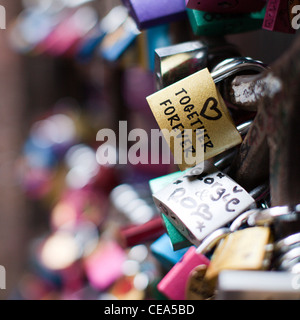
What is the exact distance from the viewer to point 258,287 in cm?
24

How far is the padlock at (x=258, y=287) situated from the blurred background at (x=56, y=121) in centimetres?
30

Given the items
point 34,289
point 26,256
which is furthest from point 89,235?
point 26,256

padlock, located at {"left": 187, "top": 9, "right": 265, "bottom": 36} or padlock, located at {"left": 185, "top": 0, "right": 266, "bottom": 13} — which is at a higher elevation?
padlock, located at {"left": 185, "top": 0, "right": 266, "bottom": 13}

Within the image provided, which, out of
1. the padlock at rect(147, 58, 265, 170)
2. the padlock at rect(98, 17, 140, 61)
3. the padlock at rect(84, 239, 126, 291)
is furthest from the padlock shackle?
the padlock at rect(84, 239, 126, 291)

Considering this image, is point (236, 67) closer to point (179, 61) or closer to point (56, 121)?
point (179, 61)

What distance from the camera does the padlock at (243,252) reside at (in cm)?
27

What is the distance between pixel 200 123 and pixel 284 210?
112 millimetres

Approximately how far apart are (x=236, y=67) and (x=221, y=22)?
0.27 feet

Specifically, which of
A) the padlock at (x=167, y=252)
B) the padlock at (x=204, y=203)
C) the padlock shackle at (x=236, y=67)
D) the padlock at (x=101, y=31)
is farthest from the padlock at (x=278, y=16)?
the padlock at (x=101, y=31)

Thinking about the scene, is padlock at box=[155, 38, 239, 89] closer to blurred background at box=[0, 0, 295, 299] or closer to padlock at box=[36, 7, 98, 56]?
blurred background at box=[0, 0, 295, 299]

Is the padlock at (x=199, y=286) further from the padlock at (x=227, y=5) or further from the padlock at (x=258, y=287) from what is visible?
the padlock at (x=227, y=5)

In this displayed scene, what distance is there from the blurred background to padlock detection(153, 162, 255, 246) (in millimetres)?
207

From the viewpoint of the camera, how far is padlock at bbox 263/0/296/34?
0.35 m
